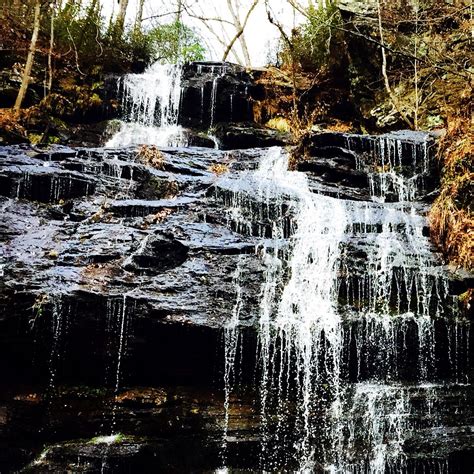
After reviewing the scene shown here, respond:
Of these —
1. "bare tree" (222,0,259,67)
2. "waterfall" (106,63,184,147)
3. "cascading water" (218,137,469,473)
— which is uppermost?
"bare tree" (222,0,259,67)

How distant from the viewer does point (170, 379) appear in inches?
229

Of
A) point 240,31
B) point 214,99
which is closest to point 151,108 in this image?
point 214,99

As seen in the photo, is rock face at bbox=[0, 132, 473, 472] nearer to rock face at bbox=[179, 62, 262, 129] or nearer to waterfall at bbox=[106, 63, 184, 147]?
waterfall at bbox=[106, 63, 184, 147]

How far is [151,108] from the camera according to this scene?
44.5ft

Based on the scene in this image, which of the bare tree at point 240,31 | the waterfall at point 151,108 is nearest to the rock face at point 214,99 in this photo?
the waterfall at point 151,108

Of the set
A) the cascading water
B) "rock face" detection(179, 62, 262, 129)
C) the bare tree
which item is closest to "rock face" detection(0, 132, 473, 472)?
the cascading water

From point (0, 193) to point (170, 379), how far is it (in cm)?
448

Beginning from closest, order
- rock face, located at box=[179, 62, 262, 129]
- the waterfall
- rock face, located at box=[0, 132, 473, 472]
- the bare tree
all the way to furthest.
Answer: rock face, located at box=[0, 132, 473, 472] < the waterfall < rock face, located at box=[179, 62, 262, 129] < the bare tree

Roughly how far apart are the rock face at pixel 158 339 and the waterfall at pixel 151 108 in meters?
5.41

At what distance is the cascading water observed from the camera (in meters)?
5.05

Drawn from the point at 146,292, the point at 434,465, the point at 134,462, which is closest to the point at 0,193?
the point at 146,292

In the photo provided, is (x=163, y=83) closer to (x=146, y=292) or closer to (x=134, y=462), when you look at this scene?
(x=146, y=292)

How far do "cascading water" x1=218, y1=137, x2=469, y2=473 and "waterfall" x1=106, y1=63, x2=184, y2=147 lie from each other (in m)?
6.59

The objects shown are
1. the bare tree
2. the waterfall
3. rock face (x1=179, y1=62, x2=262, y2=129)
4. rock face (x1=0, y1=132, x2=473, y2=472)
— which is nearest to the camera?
rock face (x1=0, y1=132, x2=473, y2=472)
